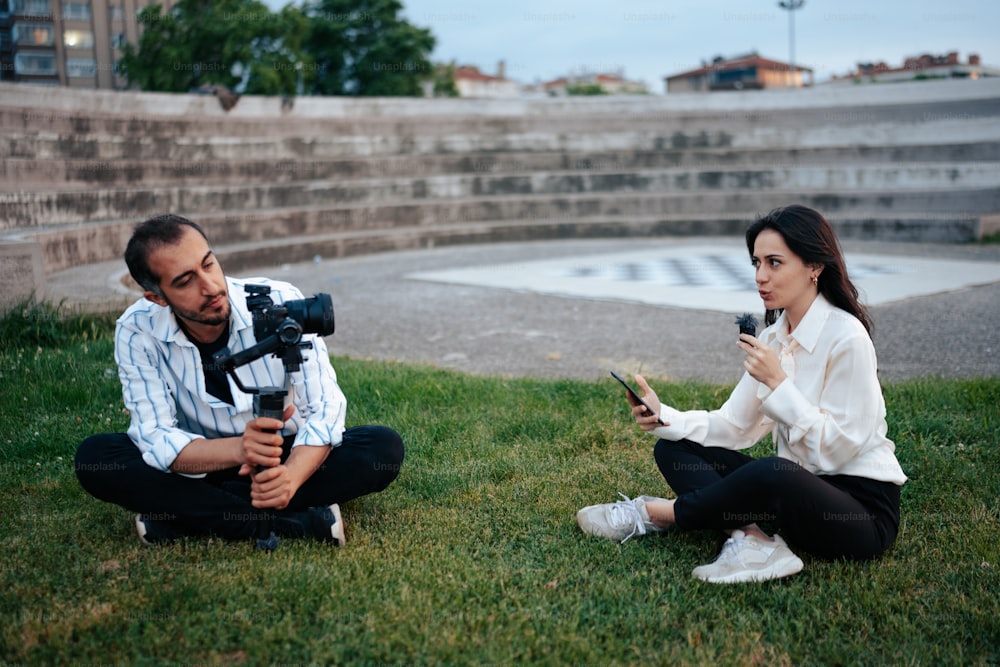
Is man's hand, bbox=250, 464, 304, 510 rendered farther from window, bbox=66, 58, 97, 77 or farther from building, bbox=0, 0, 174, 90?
window, bbox=66, 58, 97, 77

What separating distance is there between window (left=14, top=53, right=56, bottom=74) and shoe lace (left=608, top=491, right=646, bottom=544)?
37.5 feet

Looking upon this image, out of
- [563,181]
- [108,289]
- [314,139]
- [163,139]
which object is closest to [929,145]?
[563,181]

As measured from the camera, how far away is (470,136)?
593 inches

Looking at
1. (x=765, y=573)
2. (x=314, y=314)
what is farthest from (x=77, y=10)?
(x=765, y=573)

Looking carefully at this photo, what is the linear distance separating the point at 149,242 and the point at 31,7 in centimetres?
1064

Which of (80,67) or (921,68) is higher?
(921,68)

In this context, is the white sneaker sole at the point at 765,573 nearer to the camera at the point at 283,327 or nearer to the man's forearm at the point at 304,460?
the man's forearm at the point at 304,460

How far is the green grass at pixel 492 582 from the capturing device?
7.45ft

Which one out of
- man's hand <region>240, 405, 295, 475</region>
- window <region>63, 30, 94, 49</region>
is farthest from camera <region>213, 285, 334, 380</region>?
window <region>63, 30, 94, 49</region>

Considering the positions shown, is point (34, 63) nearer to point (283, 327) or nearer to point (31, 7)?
point (31, 7)

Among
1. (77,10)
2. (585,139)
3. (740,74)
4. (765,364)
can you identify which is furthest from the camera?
(740,74)

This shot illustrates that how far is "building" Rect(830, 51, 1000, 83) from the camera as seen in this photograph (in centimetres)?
3175

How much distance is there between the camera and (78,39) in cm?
1261

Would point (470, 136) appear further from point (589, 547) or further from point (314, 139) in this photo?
point (589, 547)
